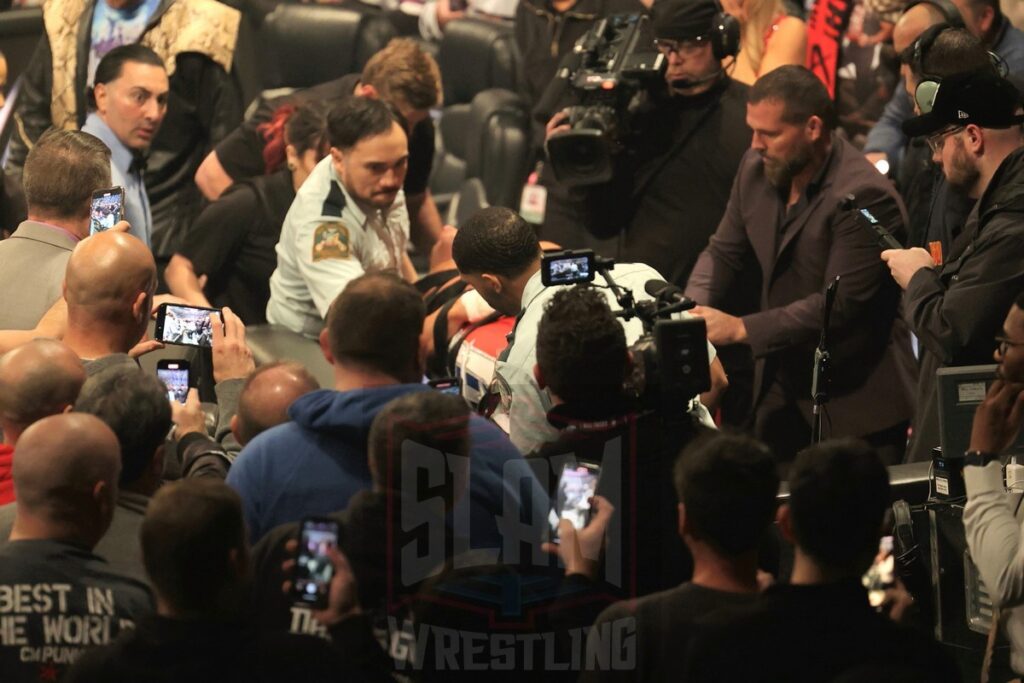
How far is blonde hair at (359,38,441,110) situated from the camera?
17.7 feet

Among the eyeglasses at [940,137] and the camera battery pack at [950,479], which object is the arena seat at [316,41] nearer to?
the eyeglasses at [940,137]

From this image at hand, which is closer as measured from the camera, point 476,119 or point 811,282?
point 811,282

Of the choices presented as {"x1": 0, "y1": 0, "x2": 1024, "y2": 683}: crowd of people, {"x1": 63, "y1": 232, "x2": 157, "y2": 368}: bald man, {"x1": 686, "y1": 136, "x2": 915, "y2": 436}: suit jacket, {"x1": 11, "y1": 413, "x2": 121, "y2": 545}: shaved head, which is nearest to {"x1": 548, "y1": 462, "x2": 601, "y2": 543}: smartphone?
{"x1": 0, "y1": 0, "x2": 1024, "y2": 683}: crowd of people

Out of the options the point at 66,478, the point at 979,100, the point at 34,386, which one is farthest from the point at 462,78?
the point at 66,478

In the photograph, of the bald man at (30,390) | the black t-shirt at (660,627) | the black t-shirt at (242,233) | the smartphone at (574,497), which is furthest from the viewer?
the black t-shirt at (242,233)

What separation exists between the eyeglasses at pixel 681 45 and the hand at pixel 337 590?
116 inches

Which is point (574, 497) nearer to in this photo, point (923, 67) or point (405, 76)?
point (923, 67)

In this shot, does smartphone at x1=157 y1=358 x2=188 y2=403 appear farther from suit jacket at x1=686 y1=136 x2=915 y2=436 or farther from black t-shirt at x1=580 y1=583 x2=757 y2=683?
suit jacket at x1=686 y1=136 x2=915 y2=436

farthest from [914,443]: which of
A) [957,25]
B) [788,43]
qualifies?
[788,43]

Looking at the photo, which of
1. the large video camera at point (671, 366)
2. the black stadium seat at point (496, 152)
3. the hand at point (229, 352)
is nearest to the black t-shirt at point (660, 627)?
the large video camera at point (671, 366)

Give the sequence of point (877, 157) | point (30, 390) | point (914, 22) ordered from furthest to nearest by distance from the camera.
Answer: point (877, 157), point (914, 22), point (30, 390)

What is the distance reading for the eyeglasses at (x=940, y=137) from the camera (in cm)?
397

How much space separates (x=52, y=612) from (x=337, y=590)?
46cm

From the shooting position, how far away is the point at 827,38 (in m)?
5.80
